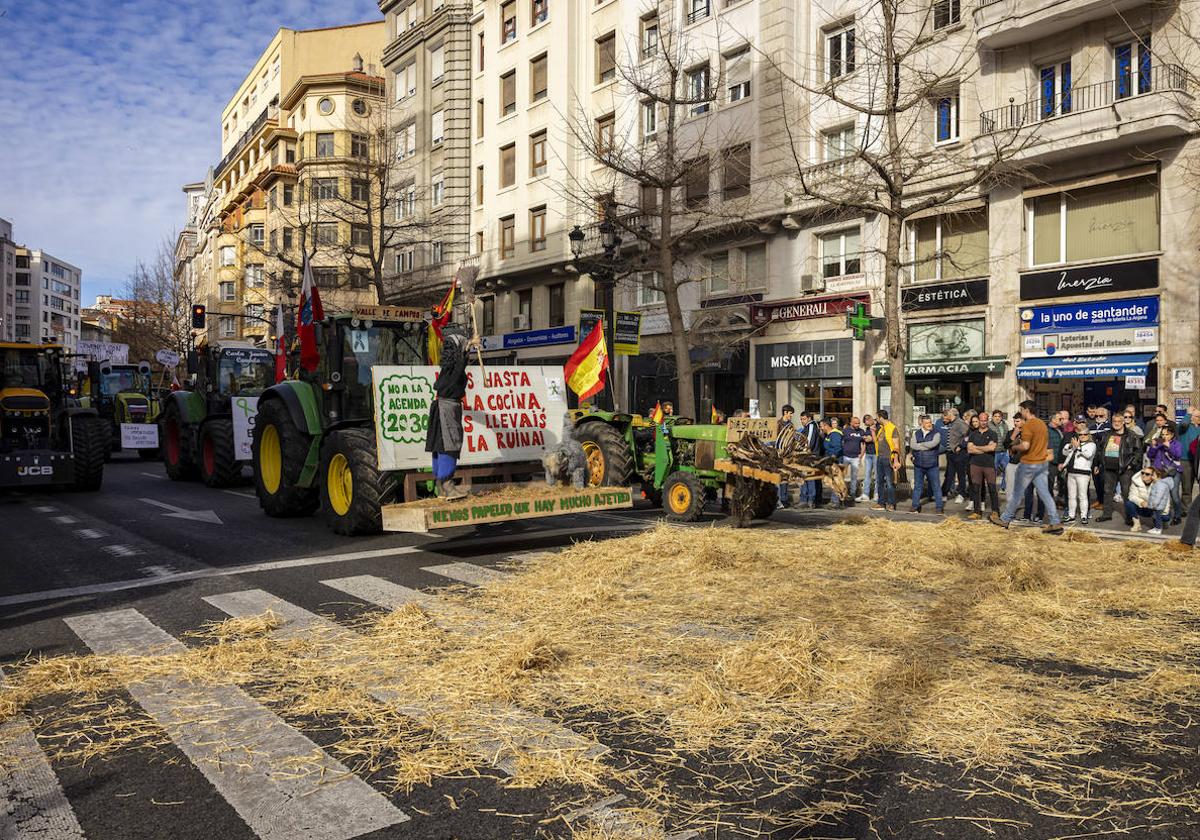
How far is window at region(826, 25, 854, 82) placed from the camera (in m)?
23.9

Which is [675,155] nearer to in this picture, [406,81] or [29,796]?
[406,81]

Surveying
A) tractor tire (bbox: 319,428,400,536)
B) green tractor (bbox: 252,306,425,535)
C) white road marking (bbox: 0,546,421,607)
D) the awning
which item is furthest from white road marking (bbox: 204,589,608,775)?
the awning

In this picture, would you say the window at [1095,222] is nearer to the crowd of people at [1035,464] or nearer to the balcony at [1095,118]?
the balcony at [1095,118]

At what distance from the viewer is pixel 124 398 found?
94.6ft

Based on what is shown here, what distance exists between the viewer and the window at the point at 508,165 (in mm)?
35594

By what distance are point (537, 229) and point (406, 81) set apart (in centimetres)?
1401

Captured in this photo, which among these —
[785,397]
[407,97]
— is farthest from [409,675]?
[407,97]

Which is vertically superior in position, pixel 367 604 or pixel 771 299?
pixel 771 299

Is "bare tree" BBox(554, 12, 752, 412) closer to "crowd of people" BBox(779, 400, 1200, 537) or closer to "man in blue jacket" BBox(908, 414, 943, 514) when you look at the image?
"crowd of people" BBox(779, 400, 1200, 537)

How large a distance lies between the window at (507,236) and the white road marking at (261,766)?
1255 inches

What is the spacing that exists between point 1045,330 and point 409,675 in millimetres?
19301

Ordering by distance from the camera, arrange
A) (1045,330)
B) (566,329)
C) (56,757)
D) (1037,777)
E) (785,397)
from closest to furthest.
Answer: (1037,777), (56,757), (1045,330), (785,397), (566,329)

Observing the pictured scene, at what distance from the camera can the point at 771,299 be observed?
2588 centimetres

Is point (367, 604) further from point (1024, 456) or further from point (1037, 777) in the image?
point (1024, 456)
